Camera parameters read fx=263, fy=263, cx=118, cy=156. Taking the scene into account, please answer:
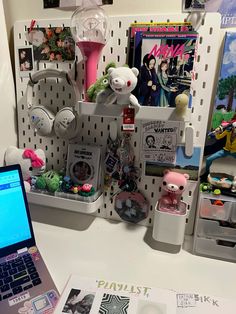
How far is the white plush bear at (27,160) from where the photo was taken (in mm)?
889

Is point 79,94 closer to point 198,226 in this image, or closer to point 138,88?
point 138,88

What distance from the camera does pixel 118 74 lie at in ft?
2.10

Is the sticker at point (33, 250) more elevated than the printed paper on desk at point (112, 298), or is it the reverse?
the sticker at point (33, 250)

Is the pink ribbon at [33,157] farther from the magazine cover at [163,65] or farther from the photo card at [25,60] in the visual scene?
the magazine cover at [163,65]

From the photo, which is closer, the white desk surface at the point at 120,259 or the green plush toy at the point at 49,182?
the white desk surface at the point at 120,259

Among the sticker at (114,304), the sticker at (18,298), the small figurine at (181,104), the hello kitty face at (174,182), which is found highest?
the small figurine at (181,104)

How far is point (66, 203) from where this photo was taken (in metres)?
0.84

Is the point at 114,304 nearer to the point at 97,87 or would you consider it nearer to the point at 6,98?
the point at 97,87

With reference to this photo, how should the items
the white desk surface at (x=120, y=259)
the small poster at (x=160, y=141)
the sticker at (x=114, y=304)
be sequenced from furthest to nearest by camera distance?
the small poster at (x=160, y=141), the white desk surface at (x=120, y=259), the sticker at (x=114, y=304)

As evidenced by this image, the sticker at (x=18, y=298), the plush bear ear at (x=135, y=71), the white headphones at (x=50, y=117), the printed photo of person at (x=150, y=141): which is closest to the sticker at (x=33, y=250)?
the sticker at (x=18, y=298)

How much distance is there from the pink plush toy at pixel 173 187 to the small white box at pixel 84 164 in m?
0.22

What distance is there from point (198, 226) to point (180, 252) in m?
0.10

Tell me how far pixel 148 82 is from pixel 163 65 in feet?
0.18

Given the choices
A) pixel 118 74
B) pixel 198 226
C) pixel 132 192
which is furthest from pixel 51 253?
pixel 118 74
